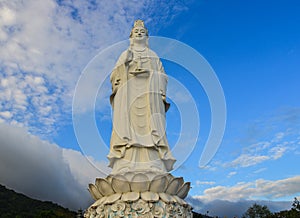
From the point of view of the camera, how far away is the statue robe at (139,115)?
29.1ft

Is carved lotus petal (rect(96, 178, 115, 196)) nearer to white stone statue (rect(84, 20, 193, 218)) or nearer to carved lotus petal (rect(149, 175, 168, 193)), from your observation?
white stone statue (rect(84, 20, 193, 218))

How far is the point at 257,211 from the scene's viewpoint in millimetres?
19516

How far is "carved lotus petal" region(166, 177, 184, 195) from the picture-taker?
26.4ft

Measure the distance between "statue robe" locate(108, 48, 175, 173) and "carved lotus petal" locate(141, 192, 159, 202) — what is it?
0.67 m

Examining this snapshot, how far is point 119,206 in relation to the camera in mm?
7684

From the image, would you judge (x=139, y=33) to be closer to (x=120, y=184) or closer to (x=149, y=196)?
(x=120, y=184)

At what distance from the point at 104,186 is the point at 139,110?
2.49 metres

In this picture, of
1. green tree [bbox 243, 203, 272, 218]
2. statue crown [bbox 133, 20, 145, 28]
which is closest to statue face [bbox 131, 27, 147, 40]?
statue crown [bbox 133, 20, 145, 28]

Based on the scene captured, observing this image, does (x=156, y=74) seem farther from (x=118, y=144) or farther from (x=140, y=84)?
(x=118, y=144)

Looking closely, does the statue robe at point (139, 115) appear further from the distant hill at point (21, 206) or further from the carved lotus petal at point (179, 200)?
the distant hill at point (21, 206)

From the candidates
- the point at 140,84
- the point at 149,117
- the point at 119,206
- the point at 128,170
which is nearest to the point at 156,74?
the point at 140,84

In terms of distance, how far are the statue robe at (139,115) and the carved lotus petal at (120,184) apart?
602 millimetres

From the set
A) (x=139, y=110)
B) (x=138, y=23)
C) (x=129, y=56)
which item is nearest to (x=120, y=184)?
(x=139, y=110)

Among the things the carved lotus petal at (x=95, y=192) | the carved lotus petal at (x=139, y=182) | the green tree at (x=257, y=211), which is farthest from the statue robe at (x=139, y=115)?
the green tree at (x=257, y=211)
